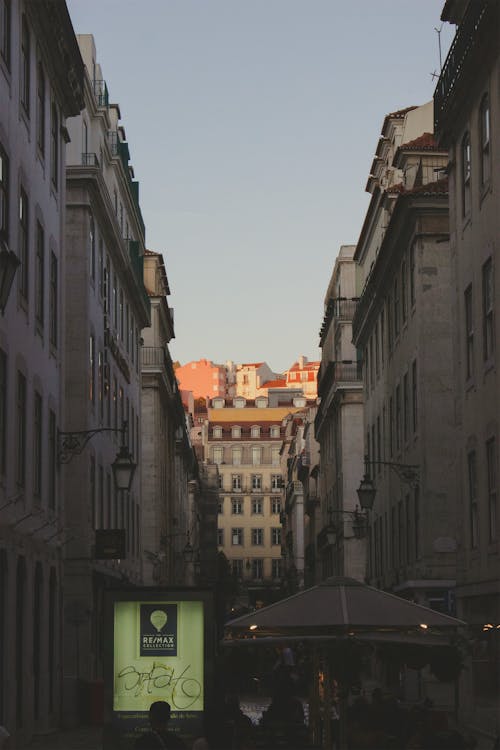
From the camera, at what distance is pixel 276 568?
7387 inches

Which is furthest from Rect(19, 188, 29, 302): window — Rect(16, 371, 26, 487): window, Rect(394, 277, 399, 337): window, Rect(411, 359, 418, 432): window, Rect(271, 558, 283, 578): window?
Rect(271, 558, 283, 578): window

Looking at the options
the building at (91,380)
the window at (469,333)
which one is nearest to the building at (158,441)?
the building at (91,380)

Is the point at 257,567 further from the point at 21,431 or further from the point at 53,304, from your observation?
the point at 21,431

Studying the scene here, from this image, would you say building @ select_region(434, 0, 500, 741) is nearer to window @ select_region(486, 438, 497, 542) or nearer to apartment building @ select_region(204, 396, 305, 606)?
window @ select_region(486, 438, 497, 542)

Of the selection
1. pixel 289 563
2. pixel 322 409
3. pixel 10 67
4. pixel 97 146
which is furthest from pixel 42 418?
pixel 289 563

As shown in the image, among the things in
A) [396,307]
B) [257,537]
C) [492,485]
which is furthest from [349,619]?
[257,537]

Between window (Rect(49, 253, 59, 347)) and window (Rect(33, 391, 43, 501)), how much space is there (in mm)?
2435

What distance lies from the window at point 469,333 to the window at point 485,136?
8.47 ft

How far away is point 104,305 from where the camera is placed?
1909 inches

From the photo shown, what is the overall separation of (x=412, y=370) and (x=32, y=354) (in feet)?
52.5

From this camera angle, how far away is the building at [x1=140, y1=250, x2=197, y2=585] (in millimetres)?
73000

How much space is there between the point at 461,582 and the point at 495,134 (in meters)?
9.25

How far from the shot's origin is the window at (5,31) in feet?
88.0

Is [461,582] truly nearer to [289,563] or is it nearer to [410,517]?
[410,517]
